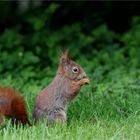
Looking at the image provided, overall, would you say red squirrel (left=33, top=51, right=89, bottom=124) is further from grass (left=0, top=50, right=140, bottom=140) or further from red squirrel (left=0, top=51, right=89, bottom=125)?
grass (left=0, top=50, right=140, bottom=140)

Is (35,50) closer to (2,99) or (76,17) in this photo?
(76,17)

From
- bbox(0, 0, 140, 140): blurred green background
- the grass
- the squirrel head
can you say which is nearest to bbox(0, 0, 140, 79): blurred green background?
bbox(0, 0, 140, 140): blurred green background

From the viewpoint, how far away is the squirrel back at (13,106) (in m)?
5.14

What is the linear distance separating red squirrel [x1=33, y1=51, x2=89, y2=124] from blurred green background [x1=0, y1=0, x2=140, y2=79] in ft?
7.94

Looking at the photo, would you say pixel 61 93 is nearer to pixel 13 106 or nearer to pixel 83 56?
pixel 13 106

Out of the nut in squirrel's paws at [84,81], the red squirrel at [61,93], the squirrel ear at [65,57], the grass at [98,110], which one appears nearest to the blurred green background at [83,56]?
the grass at [98,110]

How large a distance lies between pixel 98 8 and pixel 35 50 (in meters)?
1.54

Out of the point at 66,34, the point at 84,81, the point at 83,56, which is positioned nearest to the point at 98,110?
the point at 84,81

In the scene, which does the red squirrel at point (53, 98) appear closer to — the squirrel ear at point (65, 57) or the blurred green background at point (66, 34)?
the squirrel ear at point (65, 57)

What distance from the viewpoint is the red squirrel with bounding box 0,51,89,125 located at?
204 inches

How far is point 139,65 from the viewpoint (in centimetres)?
859

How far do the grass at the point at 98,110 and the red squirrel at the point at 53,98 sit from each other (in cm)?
12

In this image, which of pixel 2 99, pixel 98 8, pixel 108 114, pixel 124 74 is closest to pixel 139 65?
pixel 124 74

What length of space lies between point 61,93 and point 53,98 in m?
0.07
